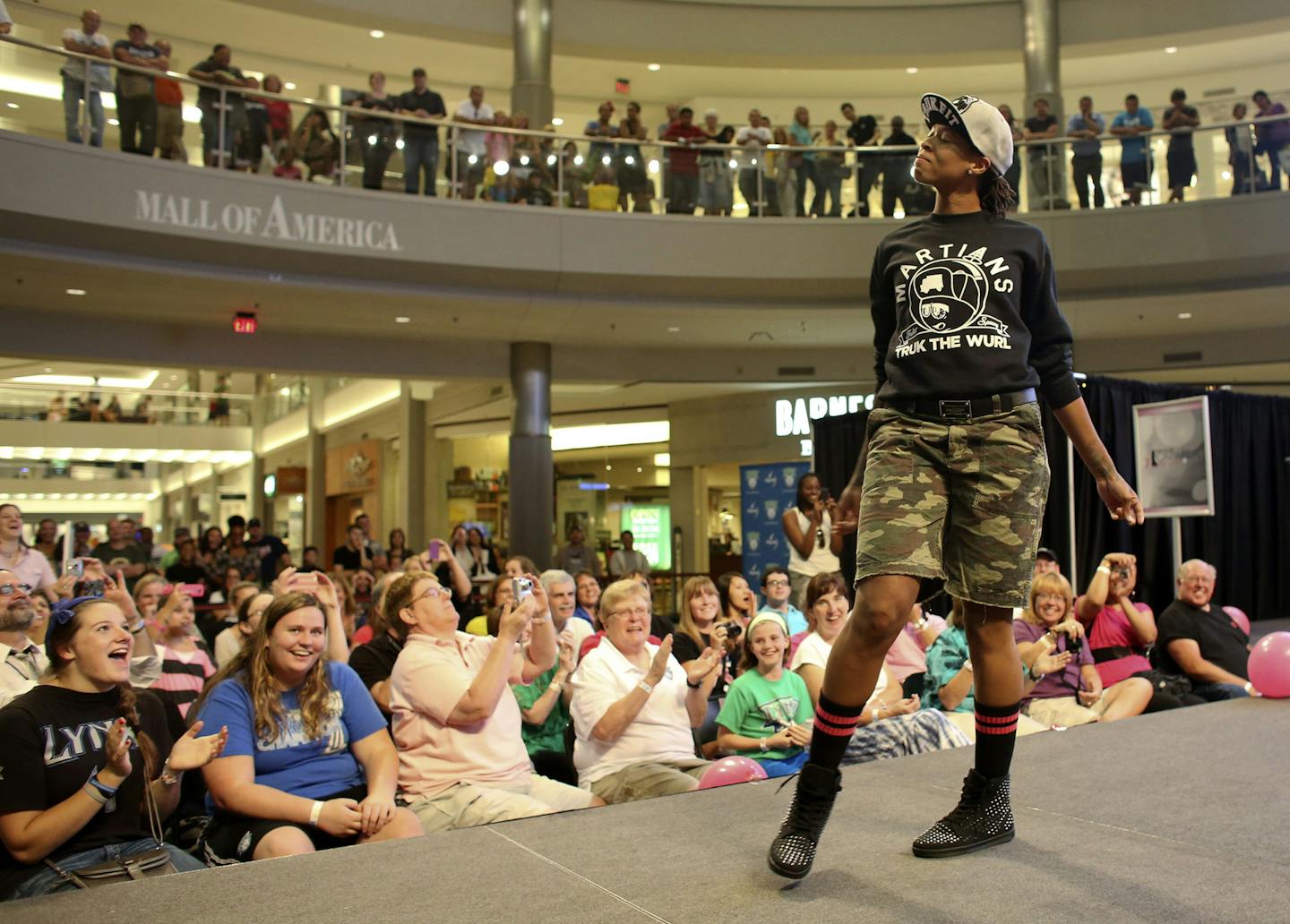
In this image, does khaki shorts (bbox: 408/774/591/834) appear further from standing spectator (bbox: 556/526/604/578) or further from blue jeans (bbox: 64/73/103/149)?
standing spectator (bbox: 556/526/604/578)

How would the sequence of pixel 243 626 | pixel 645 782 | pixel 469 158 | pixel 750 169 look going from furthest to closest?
1. pixel 750 169
2. pixel 469 158
3. pixel 243 626
4. pixel 645 782

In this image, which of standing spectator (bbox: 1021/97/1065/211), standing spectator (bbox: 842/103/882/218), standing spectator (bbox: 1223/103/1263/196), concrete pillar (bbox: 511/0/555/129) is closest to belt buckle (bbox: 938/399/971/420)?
standing spectator (bbox: 842/103/882/218)

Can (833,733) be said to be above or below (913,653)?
above

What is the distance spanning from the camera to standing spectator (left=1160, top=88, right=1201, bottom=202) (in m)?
11.4

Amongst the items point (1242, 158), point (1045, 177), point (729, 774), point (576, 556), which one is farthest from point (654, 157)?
point (729, 774)

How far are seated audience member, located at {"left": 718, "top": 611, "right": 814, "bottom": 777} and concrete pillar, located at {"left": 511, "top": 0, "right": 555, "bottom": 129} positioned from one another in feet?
35.5

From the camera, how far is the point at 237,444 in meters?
26.2

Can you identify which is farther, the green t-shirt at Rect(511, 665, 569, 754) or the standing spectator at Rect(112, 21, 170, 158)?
the standing spectator at Rect(112, 21, 170, 158)

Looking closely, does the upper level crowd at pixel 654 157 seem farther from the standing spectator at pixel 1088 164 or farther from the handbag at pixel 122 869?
the handbag at pixel 122 869

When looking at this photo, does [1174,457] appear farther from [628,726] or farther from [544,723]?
[628,726]

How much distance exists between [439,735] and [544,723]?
1141mm

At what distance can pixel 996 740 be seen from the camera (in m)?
2.37

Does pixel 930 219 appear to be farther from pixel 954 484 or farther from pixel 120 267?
pixel 120 267

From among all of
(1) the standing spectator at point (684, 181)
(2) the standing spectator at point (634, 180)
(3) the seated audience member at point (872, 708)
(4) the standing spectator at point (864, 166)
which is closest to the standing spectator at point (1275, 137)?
(4) the standing spectator at point (864, 166)
